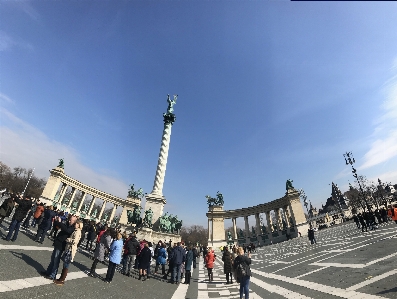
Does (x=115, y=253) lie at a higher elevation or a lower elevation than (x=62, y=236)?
lower

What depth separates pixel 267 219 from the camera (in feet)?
202

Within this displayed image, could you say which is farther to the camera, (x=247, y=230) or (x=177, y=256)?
(x=247, y=230)

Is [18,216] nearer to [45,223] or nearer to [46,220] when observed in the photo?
[46,220]

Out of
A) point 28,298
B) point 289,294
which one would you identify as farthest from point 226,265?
point 28,298

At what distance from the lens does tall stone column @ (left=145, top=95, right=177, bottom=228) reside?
39.5m

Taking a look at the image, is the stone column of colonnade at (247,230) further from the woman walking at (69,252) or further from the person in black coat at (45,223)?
the woman walking at (69,252)

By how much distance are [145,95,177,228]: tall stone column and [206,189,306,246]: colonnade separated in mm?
25806

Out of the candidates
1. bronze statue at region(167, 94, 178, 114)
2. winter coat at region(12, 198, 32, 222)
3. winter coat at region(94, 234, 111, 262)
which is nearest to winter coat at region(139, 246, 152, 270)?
winter coat at region(94, 234, 111, 262)

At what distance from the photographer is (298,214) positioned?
52469mm

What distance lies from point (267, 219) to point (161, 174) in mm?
34750

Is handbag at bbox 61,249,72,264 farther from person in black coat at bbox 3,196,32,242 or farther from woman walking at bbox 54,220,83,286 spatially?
person in black coat at bbox 3,196,32,242

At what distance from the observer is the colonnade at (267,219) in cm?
5269

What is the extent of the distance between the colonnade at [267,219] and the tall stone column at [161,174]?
25.8m

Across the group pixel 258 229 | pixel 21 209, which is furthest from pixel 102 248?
pixel 258 229
